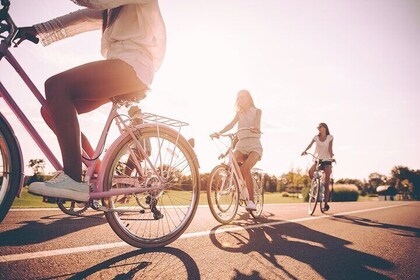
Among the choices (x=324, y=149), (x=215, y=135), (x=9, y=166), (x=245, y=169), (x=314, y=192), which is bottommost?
(x=314, y=192)

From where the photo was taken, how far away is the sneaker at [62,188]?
A: 6.32 ft

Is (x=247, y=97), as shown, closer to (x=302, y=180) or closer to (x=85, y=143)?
(x=85, y=143)

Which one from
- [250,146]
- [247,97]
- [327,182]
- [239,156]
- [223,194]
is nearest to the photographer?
[223,194]

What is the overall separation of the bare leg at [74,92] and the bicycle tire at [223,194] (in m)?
2.59

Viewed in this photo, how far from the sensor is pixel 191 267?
1.90 m

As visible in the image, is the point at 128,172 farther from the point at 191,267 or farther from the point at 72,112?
the point at 191,267

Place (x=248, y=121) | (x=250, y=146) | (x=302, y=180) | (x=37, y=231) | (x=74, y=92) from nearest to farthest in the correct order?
(x=74, y=92), (x=37, y=231), (x=250, y=146), (x=248, y=121), (x=302, y=180)

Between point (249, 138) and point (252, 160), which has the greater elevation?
point (249, 138)

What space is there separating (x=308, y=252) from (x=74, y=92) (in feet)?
8.84

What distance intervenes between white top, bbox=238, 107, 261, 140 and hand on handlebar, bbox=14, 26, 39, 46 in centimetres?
398

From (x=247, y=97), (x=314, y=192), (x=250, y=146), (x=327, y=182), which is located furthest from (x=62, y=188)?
(x=327, y=182)

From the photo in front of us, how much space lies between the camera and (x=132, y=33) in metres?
2.26

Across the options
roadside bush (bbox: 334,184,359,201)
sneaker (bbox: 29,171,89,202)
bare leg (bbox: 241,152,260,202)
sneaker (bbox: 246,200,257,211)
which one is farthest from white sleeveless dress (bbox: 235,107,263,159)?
roadside bush (bbox: 334,184,359,201)

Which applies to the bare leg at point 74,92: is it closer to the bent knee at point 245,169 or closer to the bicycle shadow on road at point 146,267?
the bicycle shadow on road at point 146,267
